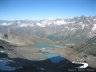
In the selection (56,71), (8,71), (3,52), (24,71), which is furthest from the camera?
(3,52)

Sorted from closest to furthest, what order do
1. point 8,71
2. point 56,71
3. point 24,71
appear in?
point 24,71
point 8,71
point 56,71

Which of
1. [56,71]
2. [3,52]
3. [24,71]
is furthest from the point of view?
[3,52]

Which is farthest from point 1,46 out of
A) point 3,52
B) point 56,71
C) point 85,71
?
point 85,71

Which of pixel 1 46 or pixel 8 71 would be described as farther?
pixel 1 46

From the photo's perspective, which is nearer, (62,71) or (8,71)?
(8,71)

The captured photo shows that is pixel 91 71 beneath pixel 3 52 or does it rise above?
beneath

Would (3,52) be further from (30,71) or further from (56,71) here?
(30,71)

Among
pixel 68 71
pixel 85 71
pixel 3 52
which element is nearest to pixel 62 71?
pixel 68 71

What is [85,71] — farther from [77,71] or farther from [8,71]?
[8,71]

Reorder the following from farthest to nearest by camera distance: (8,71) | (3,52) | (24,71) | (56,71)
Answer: (3,52)
(56,71)
(8,71)
(24,71)
